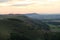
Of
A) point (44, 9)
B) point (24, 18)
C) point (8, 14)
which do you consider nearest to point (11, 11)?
point (8, 14)

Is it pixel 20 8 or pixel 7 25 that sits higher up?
pixel 20 8

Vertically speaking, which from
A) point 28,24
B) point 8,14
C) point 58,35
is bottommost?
point 58,35

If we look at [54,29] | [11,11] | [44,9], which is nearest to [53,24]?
[54,29]

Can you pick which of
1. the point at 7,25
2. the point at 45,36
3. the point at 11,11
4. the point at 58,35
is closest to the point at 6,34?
the point at 7,25

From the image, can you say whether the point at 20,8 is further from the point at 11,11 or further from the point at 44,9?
the point at 44,9

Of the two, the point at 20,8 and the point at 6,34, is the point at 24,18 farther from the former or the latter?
the point at 6,34

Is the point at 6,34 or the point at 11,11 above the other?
the point at 11,11
